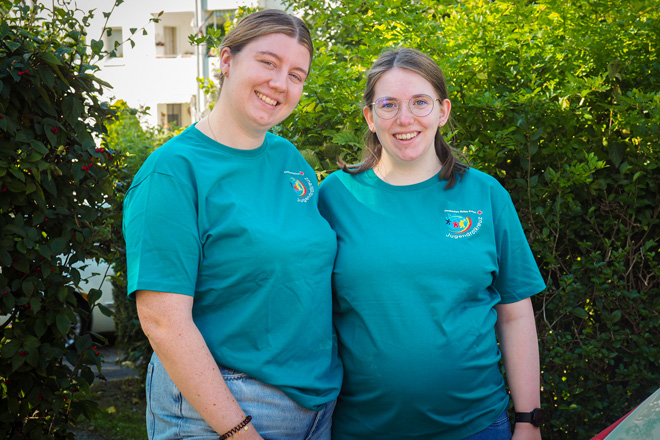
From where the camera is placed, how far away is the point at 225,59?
2.14 m

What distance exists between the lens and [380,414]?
7.42 feet

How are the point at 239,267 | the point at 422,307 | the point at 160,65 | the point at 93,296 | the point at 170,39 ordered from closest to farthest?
the point at 239,267, the point at 422,307, the point at 93,296, the point at 160,65, the point at 170,39

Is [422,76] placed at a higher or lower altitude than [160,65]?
higher

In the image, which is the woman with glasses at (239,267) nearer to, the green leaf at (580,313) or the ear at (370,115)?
the ear at (370,115)

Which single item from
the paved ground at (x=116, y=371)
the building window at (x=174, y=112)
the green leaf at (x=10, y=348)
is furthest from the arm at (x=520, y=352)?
the building window at (x=174, y=112)

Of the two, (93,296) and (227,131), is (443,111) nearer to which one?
(227,131)

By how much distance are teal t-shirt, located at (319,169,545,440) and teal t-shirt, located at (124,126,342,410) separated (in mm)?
185

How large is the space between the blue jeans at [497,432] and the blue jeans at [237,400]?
686 mm

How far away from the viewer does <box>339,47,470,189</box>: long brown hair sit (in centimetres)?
245

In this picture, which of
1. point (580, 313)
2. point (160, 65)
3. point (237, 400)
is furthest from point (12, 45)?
point (160, 65)

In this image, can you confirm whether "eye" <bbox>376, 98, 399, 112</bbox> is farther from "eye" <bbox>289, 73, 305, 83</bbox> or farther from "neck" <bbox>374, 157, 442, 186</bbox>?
"eye" <bbox>289, 73, 305, 83</bbox>

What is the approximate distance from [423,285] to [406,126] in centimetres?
62

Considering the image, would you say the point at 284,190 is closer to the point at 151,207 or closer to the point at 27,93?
the point at 151,207

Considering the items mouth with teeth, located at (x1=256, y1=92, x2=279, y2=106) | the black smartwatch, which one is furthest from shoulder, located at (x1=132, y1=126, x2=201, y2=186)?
the black smartwatch
